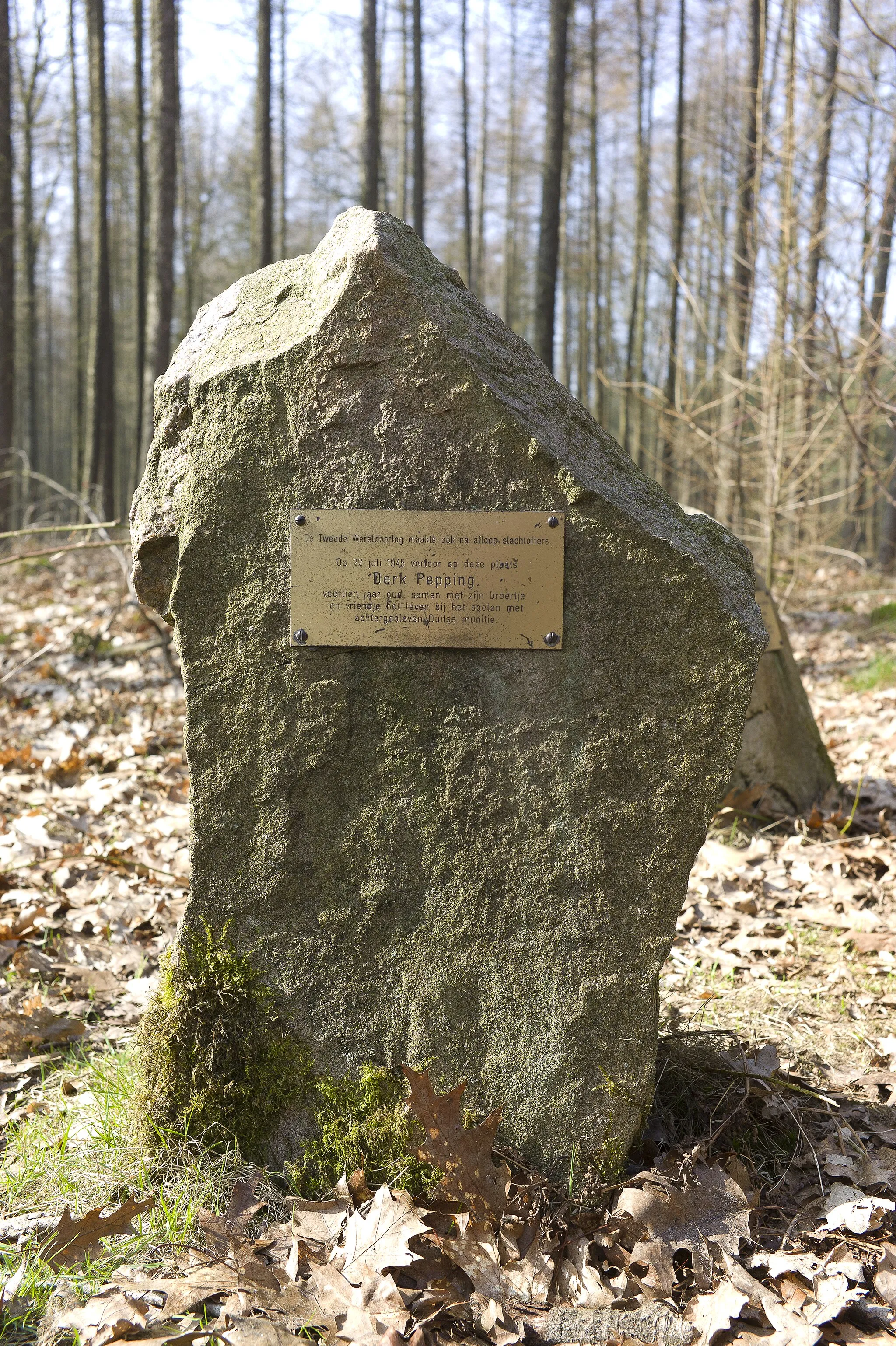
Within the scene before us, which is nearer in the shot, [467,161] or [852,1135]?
[852,1135]

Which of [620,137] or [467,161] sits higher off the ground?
[620,137]

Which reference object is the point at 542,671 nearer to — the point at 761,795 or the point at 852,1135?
the point at 852,1135

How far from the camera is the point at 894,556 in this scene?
46.2 feet

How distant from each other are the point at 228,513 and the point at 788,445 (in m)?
5.37

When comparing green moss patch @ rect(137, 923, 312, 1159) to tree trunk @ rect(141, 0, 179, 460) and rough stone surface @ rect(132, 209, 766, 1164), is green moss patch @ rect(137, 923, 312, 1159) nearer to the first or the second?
rough stone surface @ rect(132, 209, 766, 1164)

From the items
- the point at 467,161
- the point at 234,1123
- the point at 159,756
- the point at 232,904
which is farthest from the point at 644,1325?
the point at 467,161

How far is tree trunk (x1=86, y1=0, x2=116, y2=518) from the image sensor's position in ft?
44.8

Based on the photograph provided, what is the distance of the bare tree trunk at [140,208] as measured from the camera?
1455 cm

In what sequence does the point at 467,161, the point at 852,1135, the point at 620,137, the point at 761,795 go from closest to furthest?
the point at 852,1135 → the point at 761,795 → the point at 467,161 → the point at 620,137

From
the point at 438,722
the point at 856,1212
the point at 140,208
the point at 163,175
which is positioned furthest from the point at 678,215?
the point at 856,1212

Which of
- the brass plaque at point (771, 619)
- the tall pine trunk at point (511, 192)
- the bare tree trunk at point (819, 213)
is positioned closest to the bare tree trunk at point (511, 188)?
the tall pine trunk at point (511, 192)

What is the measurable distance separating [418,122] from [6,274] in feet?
27.5

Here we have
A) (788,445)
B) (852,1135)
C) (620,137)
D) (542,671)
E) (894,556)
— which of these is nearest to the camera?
(542,671)

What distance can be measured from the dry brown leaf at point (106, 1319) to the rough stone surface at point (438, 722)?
63cm
